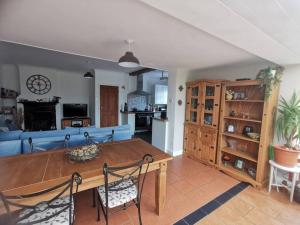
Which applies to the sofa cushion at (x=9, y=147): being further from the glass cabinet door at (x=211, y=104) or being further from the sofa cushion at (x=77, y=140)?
the glass cabinet door at (x=211, y=104)

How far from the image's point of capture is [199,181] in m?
2.68

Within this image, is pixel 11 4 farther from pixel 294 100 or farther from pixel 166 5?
pixel 294 100

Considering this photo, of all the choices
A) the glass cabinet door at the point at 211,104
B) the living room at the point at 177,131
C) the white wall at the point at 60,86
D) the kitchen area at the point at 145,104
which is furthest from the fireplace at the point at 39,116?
the glass cabinet door at the point at 211,104

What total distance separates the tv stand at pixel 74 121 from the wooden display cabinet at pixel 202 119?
389 cm

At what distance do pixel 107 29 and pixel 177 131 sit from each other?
275 cm

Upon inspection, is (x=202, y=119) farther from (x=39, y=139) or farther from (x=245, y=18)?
(x=39, y=139)

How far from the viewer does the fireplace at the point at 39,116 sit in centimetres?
492

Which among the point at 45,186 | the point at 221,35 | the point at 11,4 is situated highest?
the point at 11,4

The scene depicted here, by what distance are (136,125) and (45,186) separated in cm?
508

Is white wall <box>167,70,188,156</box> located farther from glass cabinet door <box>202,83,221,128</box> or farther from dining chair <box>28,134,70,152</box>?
dining chair <box>28,134,70,152</box>

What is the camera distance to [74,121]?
5.63 meters

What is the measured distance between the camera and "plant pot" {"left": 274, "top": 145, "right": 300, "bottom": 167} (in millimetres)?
2192

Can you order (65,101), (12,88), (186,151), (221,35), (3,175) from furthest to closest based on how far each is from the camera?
(65,101)
(12,88)
(186,151)
(221,35)
(3,175)

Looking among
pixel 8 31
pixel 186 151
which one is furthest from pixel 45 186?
pixel 186 151
